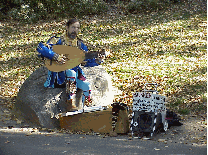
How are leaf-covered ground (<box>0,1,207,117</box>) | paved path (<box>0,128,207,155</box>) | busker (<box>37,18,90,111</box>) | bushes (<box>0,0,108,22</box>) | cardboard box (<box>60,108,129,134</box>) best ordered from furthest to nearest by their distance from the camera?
bushes (<box>0,0,108,22</box>) < leaf-covered ground (<box>0,1,207,117</box>) < busker (<box>37,18,90,111</box>) < cardboard box (<box>60,108,129,134</box>) < paved path (<box>0,128,207,155</box>)

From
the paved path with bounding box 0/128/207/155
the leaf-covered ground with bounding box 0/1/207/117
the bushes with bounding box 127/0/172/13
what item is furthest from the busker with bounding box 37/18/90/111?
the bushes with bounding box 127/0/172/13

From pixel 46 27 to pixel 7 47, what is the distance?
2.70 meters

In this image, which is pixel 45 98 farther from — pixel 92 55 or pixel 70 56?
pixel 92 55

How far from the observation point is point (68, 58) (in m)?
7.45

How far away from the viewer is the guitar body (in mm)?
7430

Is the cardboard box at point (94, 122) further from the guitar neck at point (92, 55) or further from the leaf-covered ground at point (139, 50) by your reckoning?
the leaf-covered ground at point (139, 50)

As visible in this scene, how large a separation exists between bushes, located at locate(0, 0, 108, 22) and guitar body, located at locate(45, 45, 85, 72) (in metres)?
10.0

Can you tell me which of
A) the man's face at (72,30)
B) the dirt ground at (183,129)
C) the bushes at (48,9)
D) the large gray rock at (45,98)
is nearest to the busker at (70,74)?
the man's face at (72,30)

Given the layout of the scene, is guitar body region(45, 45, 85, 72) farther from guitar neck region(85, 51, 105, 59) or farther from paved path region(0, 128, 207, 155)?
paved path region(0, 128, 207, 155)

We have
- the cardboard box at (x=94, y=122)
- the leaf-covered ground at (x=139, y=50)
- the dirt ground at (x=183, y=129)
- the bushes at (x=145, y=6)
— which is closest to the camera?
the dirt ground at (x=183, y=129)

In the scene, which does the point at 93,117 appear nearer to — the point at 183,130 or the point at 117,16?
the point at 183,130

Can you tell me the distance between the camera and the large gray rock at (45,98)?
294 inches

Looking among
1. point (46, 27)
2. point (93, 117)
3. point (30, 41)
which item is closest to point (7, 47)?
point (30, 41)

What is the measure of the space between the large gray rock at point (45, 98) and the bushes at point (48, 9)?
920 cm
